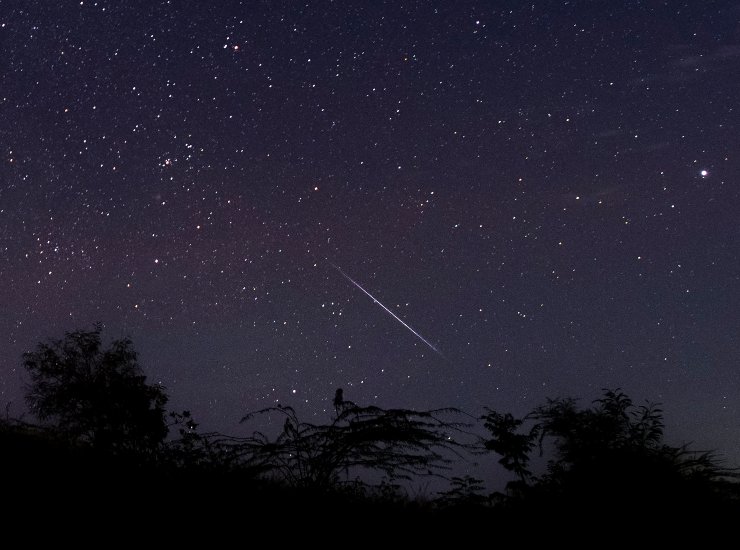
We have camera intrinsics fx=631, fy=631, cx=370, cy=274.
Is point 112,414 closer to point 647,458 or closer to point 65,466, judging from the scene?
point 65,466

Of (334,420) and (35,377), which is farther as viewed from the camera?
(35,377)

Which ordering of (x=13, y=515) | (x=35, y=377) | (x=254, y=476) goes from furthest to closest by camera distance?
(x=35, y=377) < (x=254, y=476) < (x=13, y=515)

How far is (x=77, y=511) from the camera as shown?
10.5 ft

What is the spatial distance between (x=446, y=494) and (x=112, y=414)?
571 inches

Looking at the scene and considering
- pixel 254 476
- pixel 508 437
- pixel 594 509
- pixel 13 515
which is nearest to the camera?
pixel 13 515

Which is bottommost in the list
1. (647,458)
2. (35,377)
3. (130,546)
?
(130,546)

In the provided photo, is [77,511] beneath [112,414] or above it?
beneath

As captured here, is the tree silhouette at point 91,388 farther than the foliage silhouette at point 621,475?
Yes

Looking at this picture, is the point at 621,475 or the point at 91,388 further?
the point at 91,388

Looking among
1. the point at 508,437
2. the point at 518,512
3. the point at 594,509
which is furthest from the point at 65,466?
the point at 508,437

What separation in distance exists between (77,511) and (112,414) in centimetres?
1455

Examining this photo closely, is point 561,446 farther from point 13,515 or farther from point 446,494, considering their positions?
point 13,515

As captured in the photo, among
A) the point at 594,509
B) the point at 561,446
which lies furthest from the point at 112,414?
the point at 594,509

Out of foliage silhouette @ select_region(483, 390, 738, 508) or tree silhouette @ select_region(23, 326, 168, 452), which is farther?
tree silhouette @ select_region(23, 326, 168, 452)
